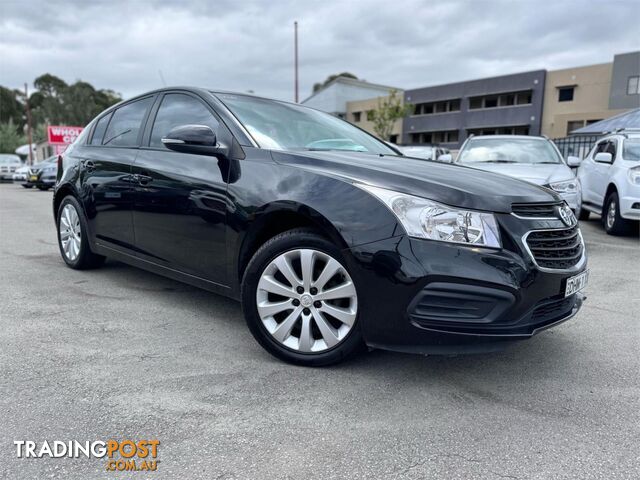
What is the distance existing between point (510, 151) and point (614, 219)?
1.83 metres

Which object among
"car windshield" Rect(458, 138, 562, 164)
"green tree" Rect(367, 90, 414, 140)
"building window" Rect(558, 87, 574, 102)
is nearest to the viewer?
"car windshield" Rect(458, 138, 562, 164)

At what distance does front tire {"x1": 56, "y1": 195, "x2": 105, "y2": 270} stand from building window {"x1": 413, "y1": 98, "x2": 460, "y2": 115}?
145 feet

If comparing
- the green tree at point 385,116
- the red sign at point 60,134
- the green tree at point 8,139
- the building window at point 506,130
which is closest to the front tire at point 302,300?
the red sign at point 60,134

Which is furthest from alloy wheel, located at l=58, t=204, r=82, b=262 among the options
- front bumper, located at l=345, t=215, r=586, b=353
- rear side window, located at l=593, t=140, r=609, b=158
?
rear side window, located at l=593, t=140, r=609, b=158

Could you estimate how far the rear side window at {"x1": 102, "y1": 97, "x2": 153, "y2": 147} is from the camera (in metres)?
4.10

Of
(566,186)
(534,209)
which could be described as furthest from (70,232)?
(566,186)

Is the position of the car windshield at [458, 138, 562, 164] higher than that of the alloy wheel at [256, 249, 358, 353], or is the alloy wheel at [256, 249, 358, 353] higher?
the car windshield at [458, 138, 562, 164]

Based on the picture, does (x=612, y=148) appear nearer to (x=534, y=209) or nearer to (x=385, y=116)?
(x=534, y=209)

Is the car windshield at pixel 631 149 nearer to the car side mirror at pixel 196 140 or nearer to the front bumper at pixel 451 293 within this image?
the front bumper at pixel 451 293

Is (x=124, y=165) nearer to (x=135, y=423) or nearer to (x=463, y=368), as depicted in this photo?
(x=135, y=423)

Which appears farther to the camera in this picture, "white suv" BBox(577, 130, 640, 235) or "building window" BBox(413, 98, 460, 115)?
"building window" BBox(413, 98, 460, 115)

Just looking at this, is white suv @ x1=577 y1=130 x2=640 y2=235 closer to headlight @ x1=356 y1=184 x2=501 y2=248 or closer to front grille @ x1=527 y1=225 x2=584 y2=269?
front grille @ x1=527 y1=225 x2=584 y2=269

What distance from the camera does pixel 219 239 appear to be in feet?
10.4

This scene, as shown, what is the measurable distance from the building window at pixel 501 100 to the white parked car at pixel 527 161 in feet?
118
